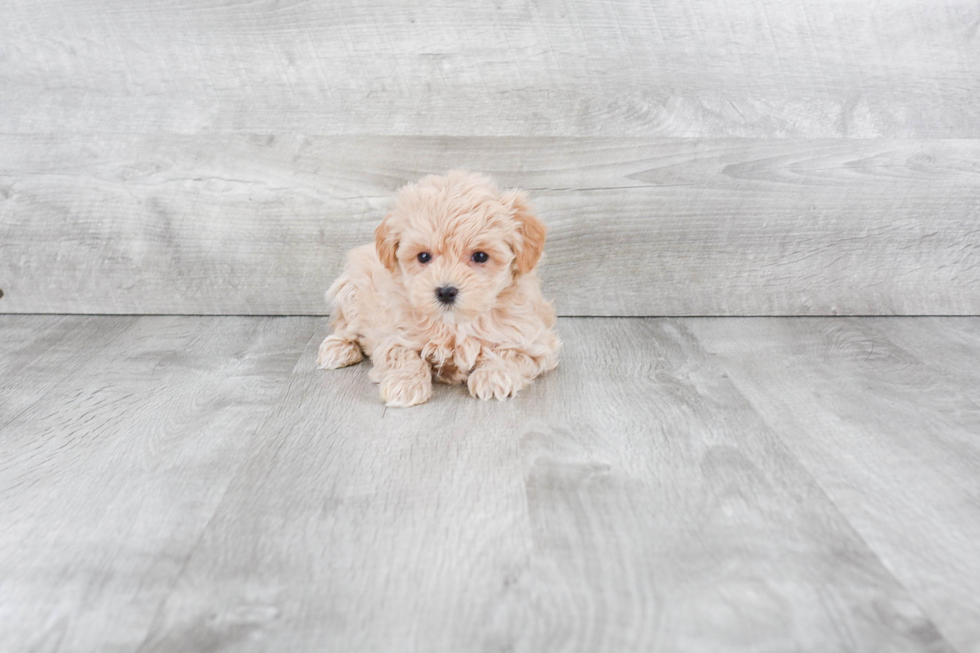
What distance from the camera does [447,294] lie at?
1604 millimetres

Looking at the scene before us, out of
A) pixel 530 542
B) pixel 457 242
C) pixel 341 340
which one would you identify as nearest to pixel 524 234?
pixel 457 242

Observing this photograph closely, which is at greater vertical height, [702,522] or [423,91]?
[423,91]

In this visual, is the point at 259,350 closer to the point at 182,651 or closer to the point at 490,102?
the point at 490,102

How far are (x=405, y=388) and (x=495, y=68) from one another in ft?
3.51

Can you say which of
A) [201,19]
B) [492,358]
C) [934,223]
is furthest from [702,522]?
[201,19]

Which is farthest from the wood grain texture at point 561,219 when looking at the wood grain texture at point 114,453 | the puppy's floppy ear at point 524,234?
the puppy's floppy ear at point 524,234

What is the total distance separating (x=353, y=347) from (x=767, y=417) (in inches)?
42.2

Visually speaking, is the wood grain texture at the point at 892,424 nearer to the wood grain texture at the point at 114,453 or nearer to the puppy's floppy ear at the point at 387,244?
the puppy's floppy ear at the point at 387,244

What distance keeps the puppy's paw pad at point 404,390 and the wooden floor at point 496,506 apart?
0.09 ft

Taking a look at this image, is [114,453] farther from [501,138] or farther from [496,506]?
[501,138]

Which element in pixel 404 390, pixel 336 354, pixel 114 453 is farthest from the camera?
pixel 336 354

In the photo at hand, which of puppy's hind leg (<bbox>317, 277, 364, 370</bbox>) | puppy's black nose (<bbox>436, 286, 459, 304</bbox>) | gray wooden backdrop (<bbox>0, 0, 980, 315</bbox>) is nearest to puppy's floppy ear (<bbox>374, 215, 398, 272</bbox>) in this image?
puppy's black nose (<bbox>436, 286, 459, 304</bbox>)

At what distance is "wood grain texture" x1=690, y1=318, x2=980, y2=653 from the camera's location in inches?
45.1

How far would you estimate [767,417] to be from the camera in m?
1.65
